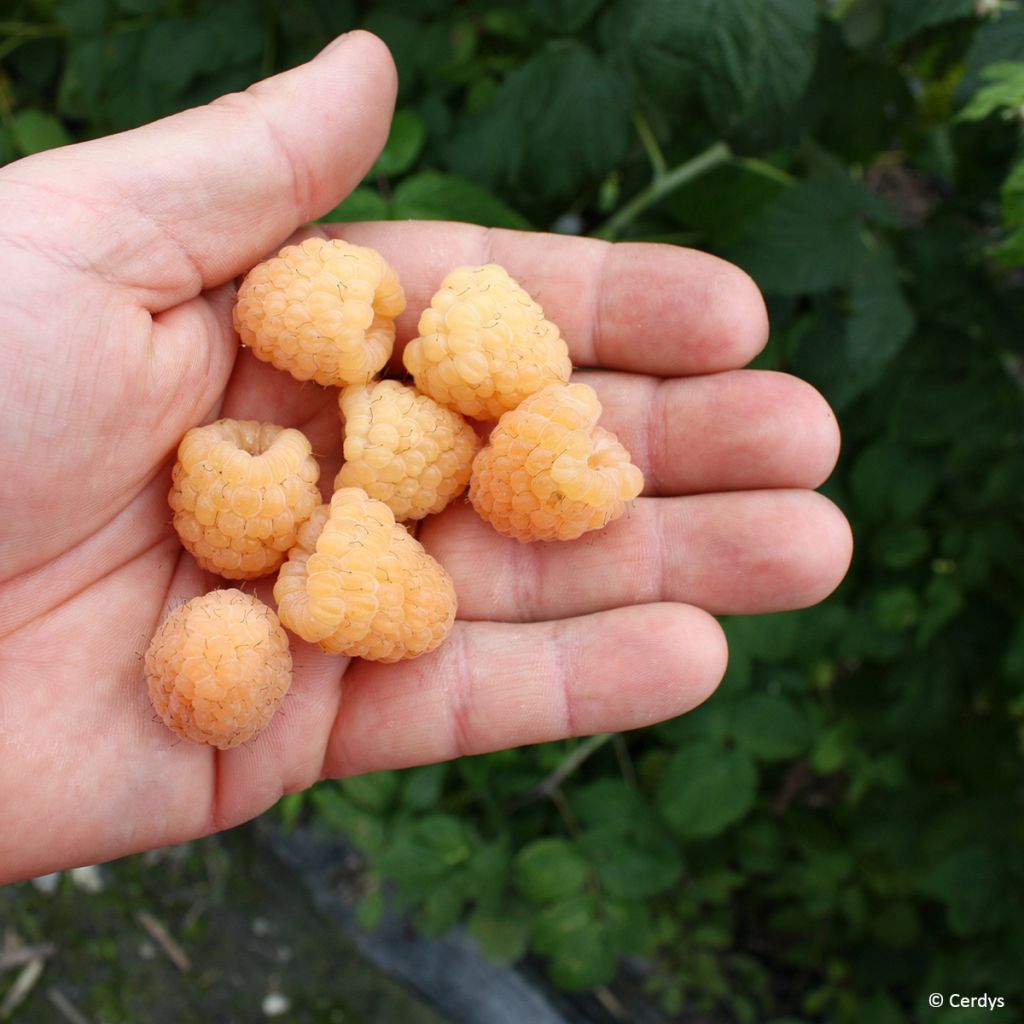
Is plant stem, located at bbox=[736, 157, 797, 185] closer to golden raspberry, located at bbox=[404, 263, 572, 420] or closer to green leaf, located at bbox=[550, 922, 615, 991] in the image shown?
golden raspberry, located at bbox=[404, 263, 572, 420]

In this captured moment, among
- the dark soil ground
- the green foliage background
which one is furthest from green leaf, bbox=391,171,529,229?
the dark soil ground

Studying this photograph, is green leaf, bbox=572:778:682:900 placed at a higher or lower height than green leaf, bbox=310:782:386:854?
lower

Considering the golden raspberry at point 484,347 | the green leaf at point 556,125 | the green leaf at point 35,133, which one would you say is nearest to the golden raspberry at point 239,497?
the golden raspberry at point 484,347

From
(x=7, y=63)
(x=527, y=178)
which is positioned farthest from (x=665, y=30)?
(x=7, y=63)

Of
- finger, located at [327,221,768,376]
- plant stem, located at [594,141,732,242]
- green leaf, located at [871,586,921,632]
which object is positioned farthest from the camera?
green leaf, located at [871,586,921,632]

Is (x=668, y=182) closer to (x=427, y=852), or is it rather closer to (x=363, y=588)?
(x=363, y=588)

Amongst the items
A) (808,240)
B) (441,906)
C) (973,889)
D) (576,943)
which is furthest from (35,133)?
(973,889)
